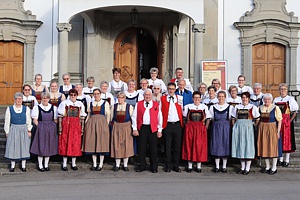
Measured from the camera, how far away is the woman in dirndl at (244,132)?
873cm

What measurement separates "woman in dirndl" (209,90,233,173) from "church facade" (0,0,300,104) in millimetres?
6777

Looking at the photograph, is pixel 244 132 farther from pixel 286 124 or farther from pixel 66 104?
pixel 66 104

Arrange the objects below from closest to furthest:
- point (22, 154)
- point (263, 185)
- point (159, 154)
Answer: point (263, 185) < point (22, 154) < point (159, 154)

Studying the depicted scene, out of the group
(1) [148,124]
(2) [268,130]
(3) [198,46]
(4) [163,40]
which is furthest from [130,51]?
(2) [268,130]

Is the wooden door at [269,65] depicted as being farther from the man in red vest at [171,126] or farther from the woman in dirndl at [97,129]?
the woman in dirndl at [97,129]

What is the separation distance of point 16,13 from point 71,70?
2.71 metres

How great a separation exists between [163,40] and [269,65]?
3880mm

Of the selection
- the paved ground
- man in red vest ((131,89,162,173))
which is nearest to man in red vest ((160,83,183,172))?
man in red vest ((131,89,162,173))

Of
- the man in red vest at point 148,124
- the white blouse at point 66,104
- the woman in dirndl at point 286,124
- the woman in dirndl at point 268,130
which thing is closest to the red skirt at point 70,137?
the white blouse at point 66,104

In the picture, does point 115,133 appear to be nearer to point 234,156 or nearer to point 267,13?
point 234,156

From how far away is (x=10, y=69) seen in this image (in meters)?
16.0

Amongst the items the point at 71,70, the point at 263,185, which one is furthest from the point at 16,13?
the point at 263,185

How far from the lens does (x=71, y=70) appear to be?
1576 cm

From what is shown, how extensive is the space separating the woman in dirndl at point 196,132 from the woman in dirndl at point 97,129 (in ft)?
5.20
